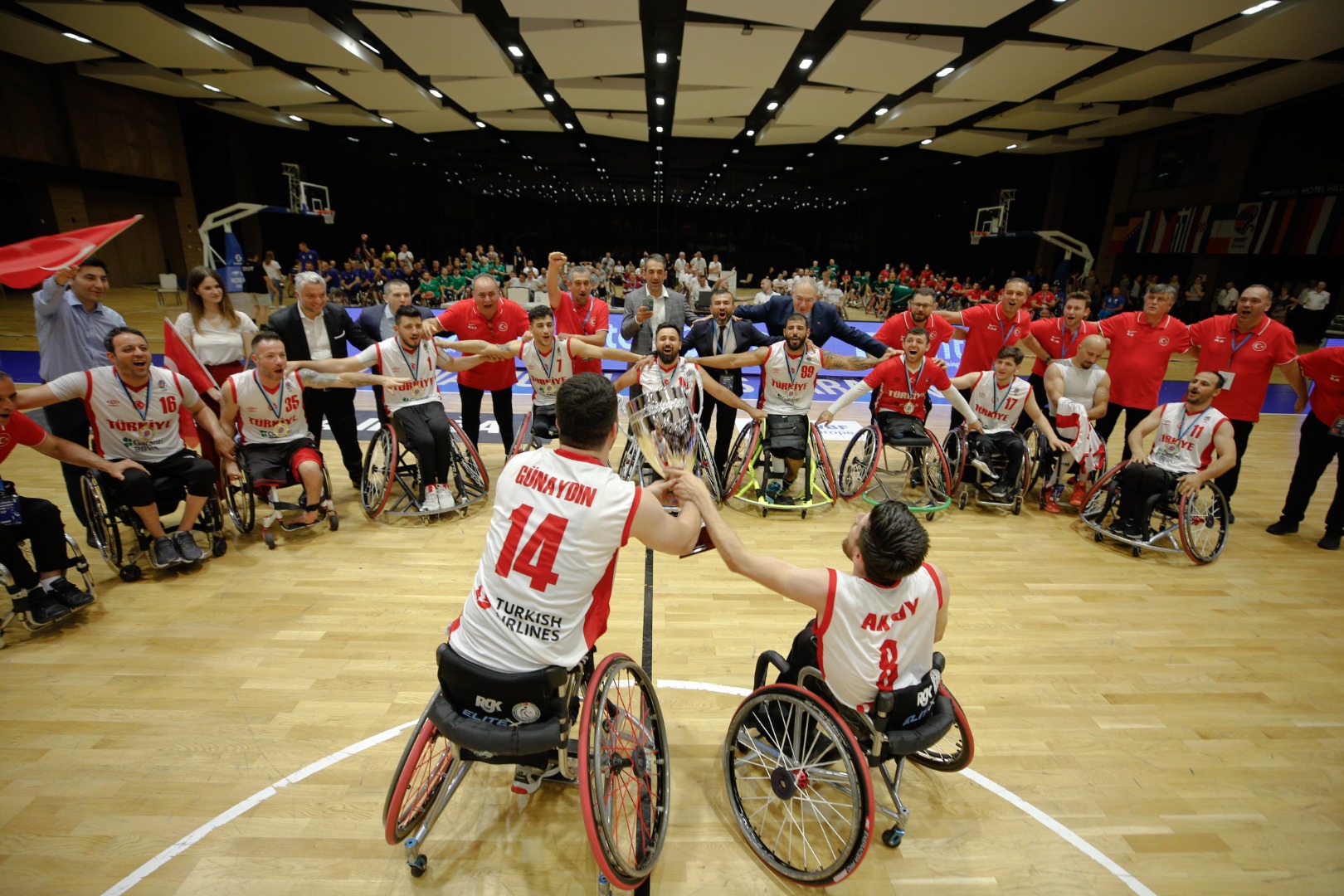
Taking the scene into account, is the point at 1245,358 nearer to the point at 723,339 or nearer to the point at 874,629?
the point at 723,339

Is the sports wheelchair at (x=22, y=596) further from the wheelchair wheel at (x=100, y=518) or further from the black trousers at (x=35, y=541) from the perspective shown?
the wheelchair wheel at (x=100, y=518)

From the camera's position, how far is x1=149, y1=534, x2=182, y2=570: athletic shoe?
11.0 feet

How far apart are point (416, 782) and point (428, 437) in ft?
8.64

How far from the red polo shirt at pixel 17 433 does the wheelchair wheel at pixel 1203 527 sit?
20.6ft

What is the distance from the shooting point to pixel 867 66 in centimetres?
910

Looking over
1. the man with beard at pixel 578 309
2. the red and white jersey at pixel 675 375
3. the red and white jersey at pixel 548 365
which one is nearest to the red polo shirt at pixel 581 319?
the man with beard at pixel 578 309

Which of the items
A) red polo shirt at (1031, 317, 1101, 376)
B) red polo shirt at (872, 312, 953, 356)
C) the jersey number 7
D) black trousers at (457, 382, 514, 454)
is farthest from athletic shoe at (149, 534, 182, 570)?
red polo shirt at (1031, 317, 1101, 376)

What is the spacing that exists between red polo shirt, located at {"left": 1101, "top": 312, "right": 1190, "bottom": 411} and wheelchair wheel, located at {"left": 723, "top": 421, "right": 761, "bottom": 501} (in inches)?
109

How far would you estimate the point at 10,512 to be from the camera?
2.80 meters

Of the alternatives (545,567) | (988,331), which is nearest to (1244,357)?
(988,331)

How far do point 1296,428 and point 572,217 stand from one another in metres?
19.0

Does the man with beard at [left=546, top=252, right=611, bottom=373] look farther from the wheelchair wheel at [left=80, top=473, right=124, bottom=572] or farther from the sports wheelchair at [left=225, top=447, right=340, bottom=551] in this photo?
the wheelchair wheel at [left=80, top=473, right=124, bottom=572]

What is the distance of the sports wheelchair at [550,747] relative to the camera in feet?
4.93

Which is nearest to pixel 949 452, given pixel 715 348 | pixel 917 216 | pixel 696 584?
pixel 715 348
